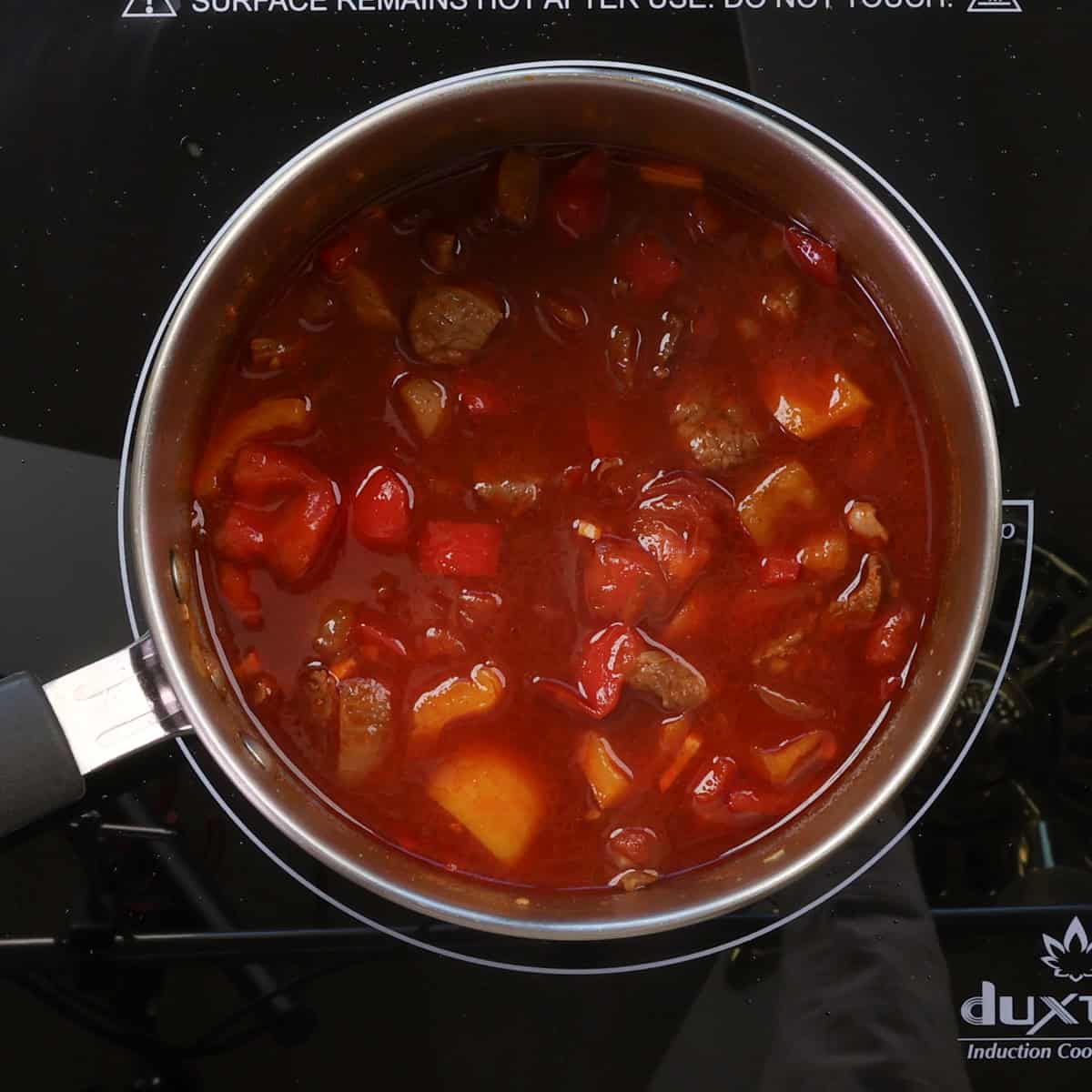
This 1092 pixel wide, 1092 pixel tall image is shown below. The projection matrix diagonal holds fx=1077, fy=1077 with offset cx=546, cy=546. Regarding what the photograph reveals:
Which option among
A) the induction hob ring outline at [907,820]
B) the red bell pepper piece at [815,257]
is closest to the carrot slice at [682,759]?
the induction hob ring outline at [907,820]

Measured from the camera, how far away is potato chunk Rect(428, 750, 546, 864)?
1855 millimetres

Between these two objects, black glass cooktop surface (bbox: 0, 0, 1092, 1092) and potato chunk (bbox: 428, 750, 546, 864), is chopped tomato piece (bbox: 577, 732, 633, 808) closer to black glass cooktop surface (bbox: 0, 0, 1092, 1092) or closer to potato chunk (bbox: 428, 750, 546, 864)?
potato chunk (bbox: 428, 750, 546, 864)

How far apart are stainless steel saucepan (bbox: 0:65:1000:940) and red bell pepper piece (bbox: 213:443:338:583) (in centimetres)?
9

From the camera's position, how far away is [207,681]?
5.75 ft

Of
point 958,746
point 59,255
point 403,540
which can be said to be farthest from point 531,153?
point 958,746

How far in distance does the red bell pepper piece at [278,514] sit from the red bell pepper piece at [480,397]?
271mm

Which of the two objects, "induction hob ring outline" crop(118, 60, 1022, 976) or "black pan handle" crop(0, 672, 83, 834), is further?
"induction hob ring outline" crop(118, 60, 1022, 976)

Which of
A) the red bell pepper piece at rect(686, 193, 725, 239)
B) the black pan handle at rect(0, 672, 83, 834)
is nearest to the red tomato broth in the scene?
the red bell pepper piece at rect(686, 193, 725, 239)

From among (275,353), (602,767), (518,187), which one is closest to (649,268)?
(518,187)

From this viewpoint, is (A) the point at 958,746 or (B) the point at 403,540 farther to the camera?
(A) the point at 958,746

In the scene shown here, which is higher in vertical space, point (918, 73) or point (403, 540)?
point (918, 73)

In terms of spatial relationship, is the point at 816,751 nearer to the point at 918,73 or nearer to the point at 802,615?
the point at 802,615

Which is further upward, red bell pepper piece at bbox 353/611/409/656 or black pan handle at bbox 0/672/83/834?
red bell pepper piece at bbox 353/611/409/656

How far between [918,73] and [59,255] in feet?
5.22
